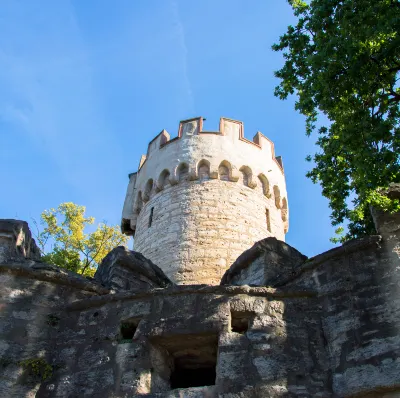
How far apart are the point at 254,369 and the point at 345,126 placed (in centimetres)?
377

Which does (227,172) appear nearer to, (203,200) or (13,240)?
(203,200)

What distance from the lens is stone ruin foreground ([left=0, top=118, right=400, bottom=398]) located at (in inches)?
216

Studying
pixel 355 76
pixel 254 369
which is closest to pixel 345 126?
pixel 355 76

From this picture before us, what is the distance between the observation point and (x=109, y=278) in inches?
298

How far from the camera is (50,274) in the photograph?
269 inches

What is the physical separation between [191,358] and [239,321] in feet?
2.64

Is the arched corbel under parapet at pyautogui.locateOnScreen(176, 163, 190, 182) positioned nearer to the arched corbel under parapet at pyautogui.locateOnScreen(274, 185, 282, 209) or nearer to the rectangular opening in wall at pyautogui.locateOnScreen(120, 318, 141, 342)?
the arched corbel under parapet at pyautogui.locateOnScreen(274, 185, 282, 209)

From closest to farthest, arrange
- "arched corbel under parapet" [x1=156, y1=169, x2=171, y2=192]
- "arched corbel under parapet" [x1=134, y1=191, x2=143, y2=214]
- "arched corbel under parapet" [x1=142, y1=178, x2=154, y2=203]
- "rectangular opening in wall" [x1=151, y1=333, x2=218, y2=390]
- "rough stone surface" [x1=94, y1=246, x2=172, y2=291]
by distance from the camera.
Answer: "rectangular opening in wall" [x1=151, y1=333, x2=218, y2=390] < "rough stone surface" [x1=94, y1=246, x2=172, y2=291] < "arched corbel under parapet" [x1=156, y1=169, x2=171, y2=192] < "arched corbel under parapet" [x1=142, y1=178, x2=154, y2=203] < "arched corbel under parapet" [x1=134, y1=191, x2=143, y2=214]

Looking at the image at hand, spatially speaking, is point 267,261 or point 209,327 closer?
point 209,327

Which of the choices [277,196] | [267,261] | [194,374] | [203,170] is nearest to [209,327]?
[194,374]

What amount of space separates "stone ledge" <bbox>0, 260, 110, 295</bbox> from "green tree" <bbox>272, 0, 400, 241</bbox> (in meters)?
3.82

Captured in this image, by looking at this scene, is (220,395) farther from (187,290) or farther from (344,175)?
(344,175)

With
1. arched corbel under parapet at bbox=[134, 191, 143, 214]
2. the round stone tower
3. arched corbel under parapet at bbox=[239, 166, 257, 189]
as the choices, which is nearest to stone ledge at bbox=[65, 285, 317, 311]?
the round stone tower

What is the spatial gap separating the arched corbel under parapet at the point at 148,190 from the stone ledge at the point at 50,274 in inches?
230
